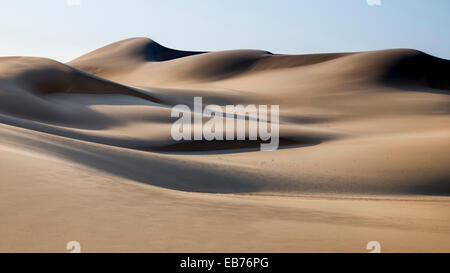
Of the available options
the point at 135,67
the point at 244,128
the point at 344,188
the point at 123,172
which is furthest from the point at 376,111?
the point at 135,67

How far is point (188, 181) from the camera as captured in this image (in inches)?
334

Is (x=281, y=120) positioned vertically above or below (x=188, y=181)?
above

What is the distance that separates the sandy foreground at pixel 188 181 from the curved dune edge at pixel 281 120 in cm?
6

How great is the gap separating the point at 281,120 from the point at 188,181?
1613 cm

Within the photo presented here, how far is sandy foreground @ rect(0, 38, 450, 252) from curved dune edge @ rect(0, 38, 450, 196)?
0.21 feet

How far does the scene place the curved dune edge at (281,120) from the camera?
29.2ft

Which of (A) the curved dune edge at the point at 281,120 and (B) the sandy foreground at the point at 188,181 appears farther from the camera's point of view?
(A) the curved dune edge at the point at 281,120

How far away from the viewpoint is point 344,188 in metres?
8.78

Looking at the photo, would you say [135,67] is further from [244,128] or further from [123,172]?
[123,172]

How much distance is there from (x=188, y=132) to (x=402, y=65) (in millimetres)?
31698

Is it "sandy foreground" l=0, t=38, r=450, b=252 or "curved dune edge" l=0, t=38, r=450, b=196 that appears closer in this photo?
"sandy foreground" l=0, t=38, r=450, b=252

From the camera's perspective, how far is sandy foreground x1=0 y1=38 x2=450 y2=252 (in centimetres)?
384

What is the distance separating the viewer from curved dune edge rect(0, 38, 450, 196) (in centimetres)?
890

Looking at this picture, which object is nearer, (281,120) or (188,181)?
(188,181)
